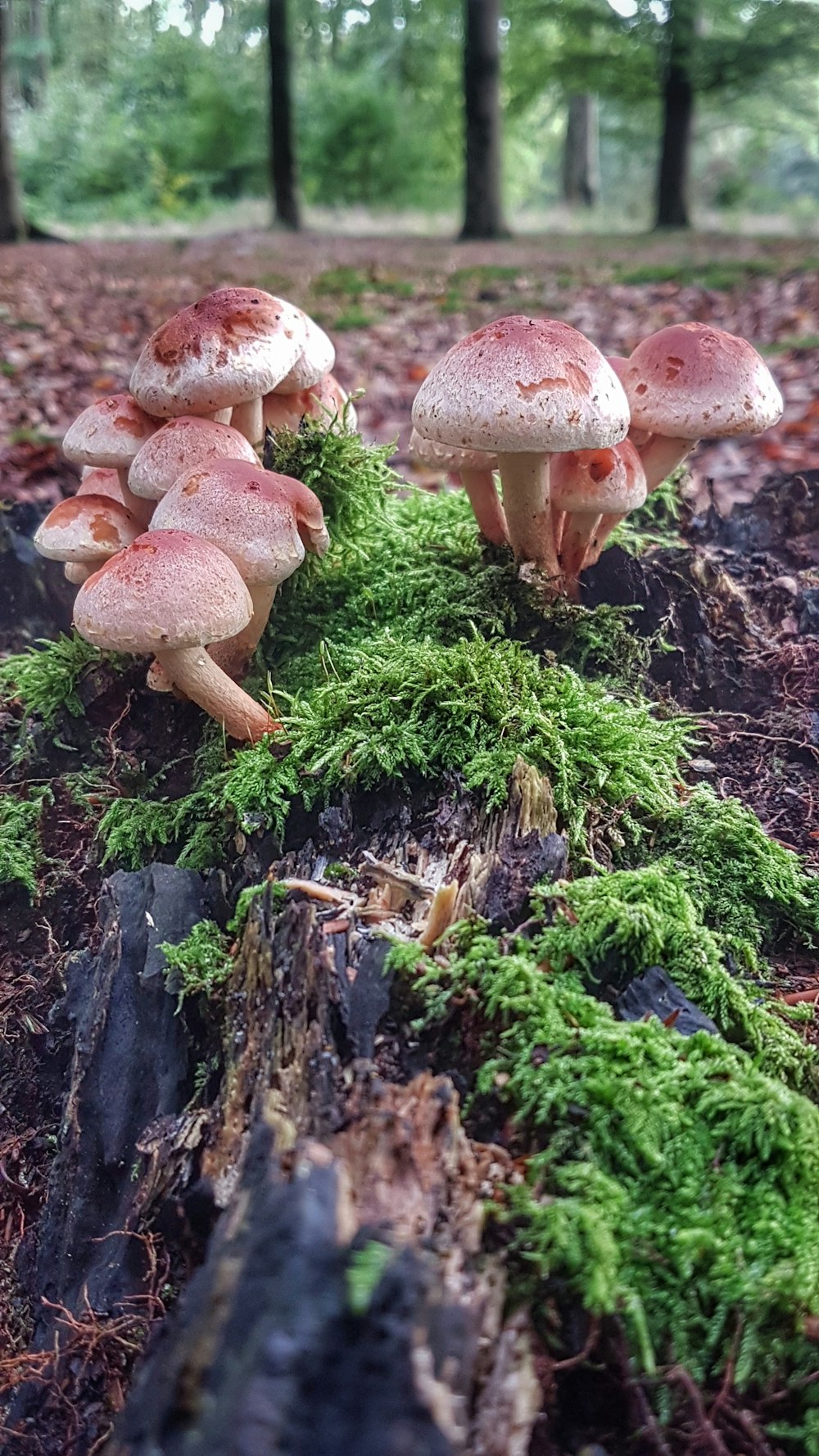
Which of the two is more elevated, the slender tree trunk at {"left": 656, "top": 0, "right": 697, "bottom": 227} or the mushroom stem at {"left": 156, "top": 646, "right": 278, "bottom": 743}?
the slender tree trunk at {"left": 656, "top": 0, "right": 697, "bottom": 227}

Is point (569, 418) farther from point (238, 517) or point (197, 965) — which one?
point (197, 965)

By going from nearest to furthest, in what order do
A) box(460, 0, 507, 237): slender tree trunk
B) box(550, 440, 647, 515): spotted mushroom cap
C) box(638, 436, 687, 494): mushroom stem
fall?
1. box(550, 440, 647, 515): spotted mushroom cap
2. box(638, 436, 687, 494): mushroom stem
3. box(460, 0, 507, 237): slender tree trunk

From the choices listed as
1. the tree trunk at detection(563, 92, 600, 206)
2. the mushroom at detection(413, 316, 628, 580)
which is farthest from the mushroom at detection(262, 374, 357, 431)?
Result: the tree trunk at detection(563, 92, 600, 206)

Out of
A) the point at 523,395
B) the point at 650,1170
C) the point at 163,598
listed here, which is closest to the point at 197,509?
the point at 163,598

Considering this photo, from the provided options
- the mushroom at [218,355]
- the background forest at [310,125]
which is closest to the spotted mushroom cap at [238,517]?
the mushroom at [218,355]

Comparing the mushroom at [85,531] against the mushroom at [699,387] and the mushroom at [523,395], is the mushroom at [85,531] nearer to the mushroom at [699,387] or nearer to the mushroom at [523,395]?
the mushroom at [523,395]

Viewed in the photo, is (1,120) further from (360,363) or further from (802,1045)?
(802,1045)

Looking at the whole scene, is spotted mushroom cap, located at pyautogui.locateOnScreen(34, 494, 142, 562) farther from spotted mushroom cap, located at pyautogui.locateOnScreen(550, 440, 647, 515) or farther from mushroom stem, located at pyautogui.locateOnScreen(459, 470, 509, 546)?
spotted mushroom cap, located at pyautogui.locateOnScreen(550, 440, 647, 515)

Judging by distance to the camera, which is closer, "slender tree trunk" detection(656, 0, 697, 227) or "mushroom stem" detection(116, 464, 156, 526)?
"mushroom stem" detection(116, 464, 156, 526)
